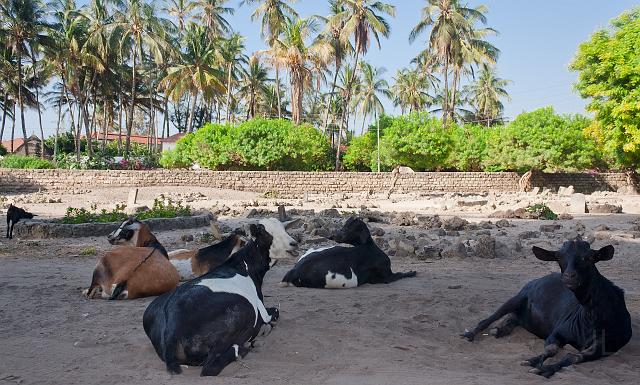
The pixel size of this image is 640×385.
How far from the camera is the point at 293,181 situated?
38.6 meters

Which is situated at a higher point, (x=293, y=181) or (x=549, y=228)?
(x=293, y=181)

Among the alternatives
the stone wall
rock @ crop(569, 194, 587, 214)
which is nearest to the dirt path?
rock @ crop(569, 194, 587, 214)

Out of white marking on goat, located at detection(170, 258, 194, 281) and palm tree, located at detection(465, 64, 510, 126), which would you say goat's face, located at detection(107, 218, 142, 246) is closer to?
white marking on goat, located at detection(170, 258, 194, 281)

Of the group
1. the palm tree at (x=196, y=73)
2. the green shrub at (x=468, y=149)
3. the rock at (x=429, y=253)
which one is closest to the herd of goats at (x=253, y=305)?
the rock at (x=429, y=253)

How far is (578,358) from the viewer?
475 centimetres

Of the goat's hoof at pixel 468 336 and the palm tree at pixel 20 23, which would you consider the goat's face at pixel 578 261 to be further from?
the palm tree at pixel 20 23

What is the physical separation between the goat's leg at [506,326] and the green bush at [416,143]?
3932cm

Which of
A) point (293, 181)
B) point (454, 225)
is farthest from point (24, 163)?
point (454, 225)

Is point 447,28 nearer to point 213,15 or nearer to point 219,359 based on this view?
point 213,15

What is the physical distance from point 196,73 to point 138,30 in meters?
5.64

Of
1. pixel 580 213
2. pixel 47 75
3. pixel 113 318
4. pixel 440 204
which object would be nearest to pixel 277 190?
pixel 440 204

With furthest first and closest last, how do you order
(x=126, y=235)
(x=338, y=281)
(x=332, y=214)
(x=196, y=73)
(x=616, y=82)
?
1. (x=196, y=73)
2. (x=616, y=82)
3. (x=332, y=214)
4. (x=126, y=235)
5. (x=338, y=281)

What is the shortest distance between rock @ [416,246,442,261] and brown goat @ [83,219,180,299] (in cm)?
481

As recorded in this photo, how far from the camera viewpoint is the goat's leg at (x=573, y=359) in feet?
14.9
